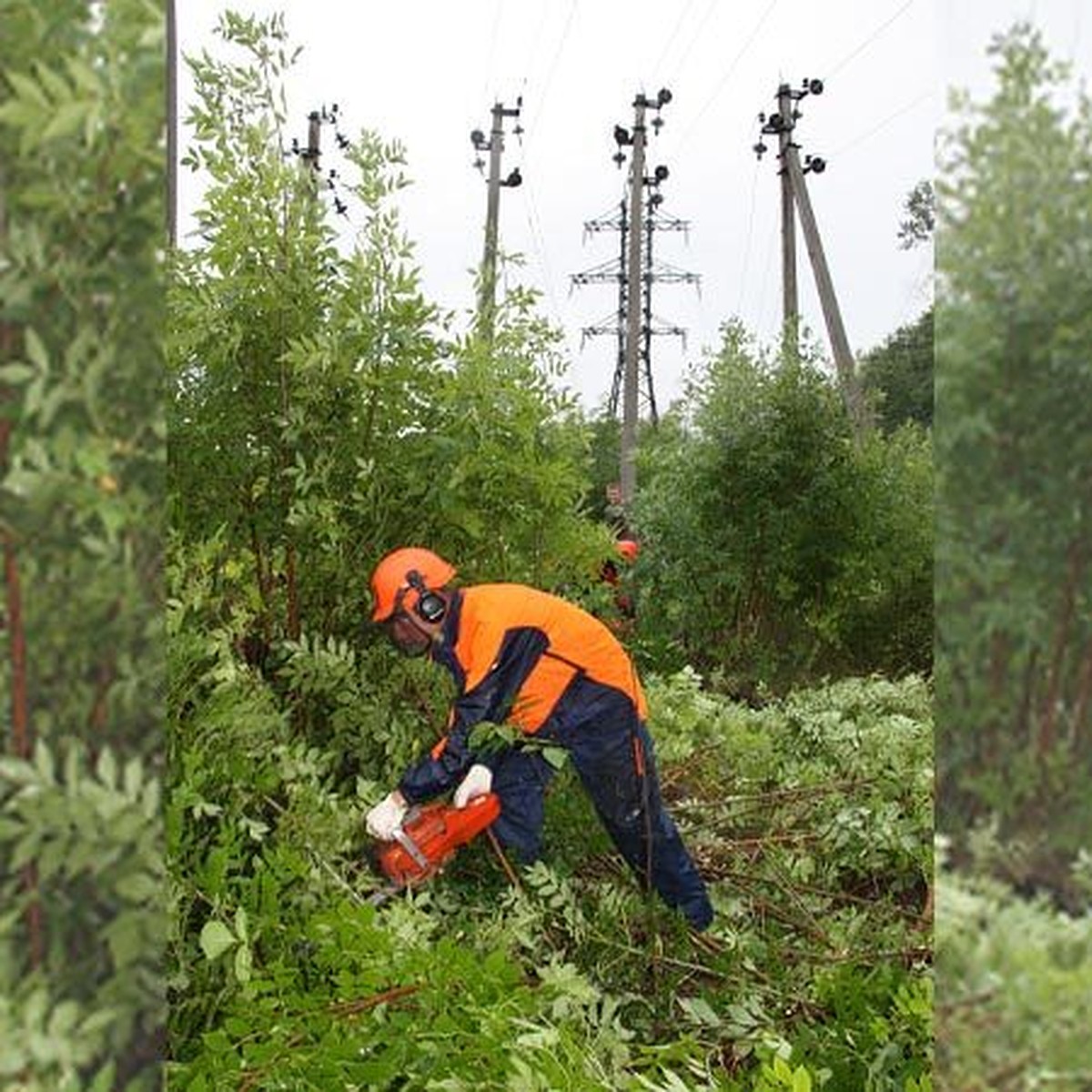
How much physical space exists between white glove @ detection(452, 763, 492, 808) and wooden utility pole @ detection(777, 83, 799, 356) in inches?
464

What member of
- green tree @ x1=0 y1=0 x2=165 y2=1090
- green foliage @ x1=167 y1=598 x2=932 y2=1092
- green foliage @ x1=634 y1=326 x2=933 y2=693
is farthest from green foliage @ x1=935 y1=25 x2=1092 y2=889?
green foliage @ x1=634 y1=326 x2=933 y2=693

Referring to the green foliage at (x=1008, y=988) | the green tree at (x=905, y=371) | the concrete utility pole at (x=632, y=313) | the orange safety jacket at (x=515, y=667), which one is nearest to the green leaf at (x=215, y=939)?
the green foliage at (x=1008, y=988)

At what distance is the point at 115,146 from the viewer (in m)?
0.99

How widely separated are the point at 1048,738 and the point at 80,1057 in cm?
79

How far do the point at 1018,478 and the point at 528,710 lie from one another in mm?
3766

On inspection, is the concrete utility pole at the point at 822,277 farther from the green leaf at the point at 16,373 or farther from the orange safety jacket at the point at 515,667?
the green leaf at the point at 16,373

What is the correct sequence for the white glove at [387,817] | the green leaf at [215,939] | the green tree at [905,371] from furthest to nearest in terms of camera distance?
the green tree at [905,371], the white glove at [387,817], the green leaf at [215,939]

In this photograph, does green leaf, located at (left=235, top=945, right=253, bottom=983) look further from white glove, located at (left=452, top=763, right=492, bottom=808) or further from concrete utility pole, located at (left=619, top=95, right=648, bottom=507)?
concrete utility pole, located at (left=619, top=95, right=648, bottom=507)

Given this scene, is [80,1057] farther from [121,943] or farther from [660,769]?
[660,769]

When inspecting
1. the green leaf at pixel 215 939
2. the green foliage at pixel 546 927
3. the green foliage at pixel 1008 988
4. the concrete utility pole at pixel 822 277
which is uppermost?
the concrete utility pole at pixel 822 277

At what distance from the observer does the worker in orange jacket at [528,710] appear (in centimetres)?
448

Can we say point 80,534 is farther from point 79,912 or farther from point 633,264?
point 633,264

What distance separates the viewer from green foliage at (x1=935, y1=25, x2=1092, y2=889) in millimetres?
1119

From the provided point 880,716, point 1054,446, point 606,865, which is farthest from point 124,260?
point 880,716
